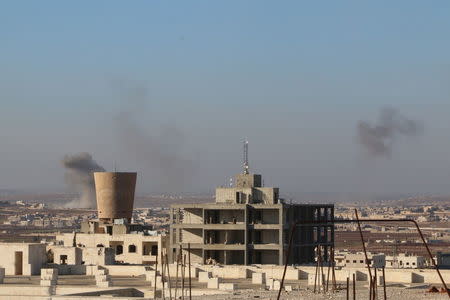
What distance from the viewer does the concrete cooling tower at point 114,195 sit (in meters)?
120

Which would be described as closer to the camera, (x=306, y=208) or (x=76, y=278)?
(x=76, y=278)

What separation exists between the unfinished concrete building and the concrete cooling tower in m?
13.5

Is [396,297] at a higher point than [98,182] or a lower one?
lower

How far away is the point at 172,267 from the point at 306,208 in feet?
63.2

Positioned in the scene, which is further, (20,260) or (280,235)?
(280,235)

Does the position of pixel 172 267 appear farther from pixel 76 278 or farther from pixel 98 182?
pixel 98 182

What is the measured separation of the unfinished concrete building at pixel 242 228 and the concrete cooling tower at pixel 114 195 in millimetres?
13529

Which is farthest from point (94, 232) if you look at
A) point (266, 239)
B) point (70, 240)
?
point (266, 239)

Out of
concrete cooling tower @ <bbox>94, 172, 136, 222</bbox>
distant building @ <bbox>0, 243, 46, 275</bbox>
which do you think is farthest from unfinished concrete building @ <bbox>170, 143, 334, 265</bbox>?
distant building @ <bbox>0, 243, 46, 275</bbox>

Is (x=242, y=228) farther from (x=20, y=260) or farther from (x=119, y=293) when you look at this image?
(x=119, y=293)

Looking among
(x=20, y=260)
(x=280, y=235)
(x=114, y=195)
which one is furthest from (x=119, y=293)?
(x=114, y=195)

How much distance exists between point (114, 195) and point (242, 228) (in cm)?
1880

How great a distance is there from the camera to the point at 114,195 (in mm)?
119938

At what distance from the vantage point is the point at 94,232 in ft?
384
